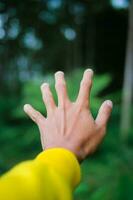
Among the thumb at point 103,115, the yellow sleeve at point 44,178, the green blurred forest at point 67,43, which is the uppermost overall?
the yellow sleeve at point 44,178

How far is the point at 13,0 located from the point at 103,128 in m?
2.40

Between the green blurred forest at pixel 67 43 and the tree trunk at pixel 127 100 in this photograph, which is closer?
the tree trunk at pixel 127 100

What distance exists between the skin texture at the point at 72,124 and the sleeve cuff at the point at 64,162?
3 centimetres

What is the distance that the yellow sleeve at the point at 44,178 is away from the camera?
1.08 ft

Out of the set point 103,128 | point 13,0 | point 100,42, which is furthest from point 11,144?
point 100,42

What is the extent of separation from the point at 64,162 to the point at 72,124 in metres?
0.06

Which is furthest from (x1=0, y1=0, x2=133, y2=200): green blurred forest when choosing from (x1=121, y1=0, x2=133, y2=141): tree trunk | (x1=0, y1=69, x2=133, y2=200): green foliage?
(x1=0, y1=69, x2=133, y2=200): green foliage

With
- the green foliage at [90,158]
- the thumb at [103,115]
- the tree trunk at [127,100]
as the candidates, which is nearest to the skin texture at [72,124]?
the thumb at [103,115]

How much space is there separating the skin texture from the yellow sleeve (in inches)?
1.4

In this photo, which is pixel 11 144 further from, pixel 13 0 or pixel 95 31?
pixel 95 31

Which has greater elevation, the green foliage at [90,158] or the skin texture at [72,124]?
the skin texture at [72,124]

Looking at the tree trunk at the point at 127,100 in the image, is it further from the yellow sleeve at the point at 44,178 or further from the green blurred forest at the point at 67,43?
the yellow sleeve at the point at 44,178

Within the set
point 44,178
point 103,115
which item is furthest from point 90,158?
point 44,178

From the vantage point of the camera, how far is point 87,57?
10.5ft
